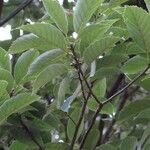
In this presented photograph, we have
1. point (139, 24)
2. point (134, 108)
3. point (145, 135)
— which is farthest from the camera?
point (134, 108)

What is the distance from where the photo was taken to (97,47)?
103cm

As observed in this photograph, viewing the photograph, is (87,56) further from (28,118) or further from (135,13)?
(28,118)

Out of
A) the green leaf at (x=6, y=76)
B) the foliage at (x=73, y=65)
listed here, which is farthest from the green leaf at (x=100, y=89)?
the green leaf at (x=6, y=76)

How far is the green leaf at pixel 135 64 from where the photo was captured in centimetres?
108

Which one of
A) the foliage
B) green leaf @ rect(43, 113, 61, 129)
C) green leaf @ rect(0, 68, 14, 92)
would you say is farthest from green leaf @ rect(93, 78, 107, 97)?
green leaf @ rect(0, 68, 14, 92)

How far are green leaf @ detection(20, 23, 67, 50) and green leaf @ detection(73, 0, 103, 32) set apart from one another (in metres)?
0.05

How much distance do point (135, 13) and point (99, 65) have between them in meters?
0.23

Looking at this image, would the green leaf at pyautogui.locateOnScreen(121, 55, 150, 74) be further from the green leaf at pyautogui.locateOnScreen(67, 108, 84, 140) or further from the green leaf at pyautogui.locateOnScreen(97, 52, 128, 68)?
the green leaf at pyautogui.locateOnScreen(67, 108, 84, 140)

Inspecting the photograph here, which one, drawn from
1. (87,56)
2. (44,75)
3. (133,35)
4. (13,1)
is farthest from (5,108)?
(13,1)

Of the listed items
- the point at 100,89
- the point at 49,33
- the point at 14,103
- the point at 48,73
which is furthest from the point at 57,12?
the point at 100,89

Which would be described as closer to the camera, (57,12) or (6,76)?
(57,12)

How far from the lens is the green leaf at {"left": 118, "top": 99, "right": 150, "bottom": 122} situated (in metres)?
1.29

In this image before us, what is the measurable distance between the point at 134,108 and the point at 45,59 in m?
0.39

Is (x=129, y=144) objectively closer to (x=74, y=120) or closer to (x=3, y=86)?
(x=74, y=120)
